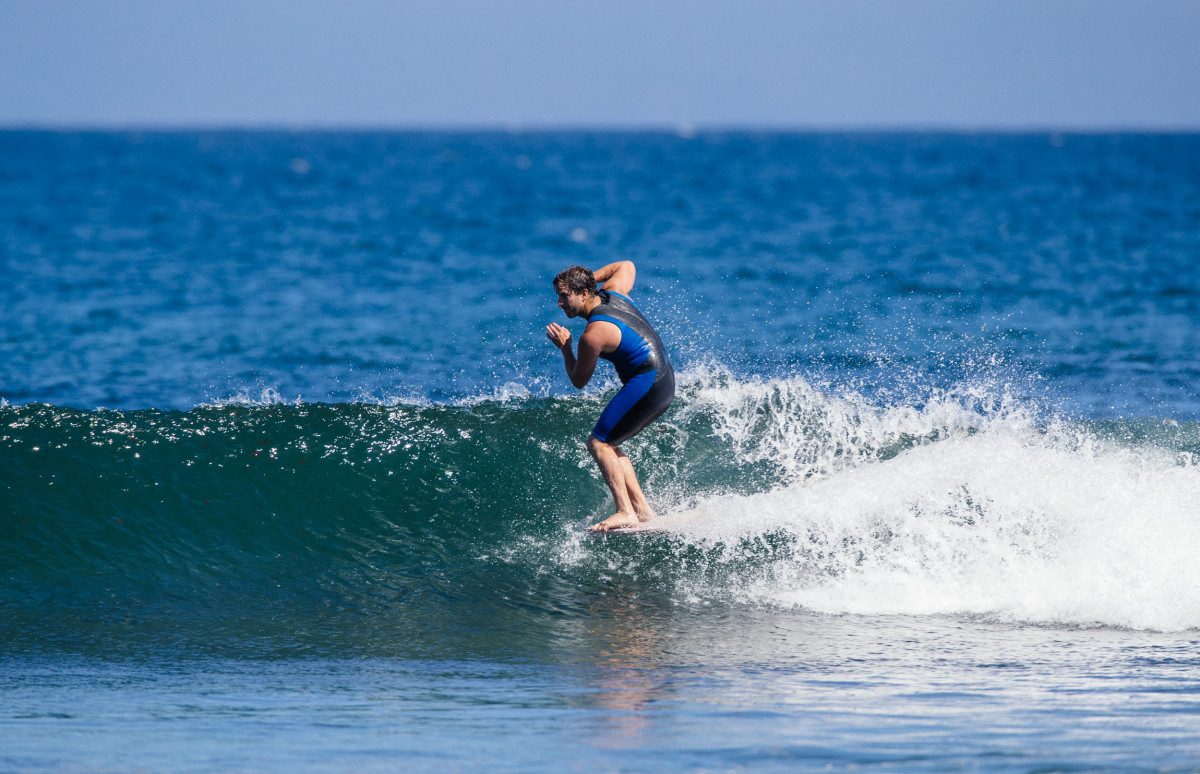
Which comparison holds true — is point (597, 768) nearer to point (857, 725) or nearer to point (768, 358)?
point (857, 725)

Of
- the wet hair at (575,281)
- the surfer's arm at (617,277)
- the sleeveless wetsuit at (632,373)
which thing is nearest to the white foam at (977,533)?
the sleeveless wetsuit at (632,373)

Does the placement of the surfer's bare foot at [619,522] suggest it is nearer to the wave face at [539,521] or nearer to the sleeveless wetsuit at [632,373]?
the wave face at [539,521]

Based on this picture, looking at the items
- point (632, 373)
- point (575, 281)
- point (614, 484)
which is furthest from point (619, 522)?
point (575, 281)

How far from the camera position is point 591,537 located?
8258 millimetres

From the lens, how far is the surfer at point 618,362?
23.9 feet

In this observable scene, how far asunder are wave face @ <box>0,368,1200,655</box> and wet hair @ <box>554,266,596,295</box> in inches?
69.5

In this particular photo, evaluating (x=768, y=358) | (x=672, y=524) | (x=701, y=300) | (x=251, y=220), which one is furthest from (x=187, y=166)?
(x=672, y=524)

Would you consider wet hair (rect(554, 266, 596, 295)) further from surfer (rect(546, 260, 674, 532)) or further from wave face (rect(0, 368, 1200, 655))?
wave face (rect(0, 368, 1200, 655))

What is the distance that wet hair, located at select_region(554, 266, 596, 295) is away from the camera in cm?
723

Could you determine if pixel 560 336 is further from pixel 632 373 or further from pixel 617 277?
pixel 617 277

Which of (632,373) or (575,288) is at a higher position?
(575,288)

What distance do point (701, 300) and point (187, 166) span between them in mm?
56806

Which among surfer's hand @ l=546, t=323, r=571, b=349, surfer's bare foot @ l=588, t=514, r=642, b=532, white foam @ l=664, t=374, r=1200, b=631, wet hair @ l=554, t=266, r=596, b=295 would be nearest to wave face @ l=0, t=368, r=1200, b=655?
white foam @ l=664, t=374, r=1200, b=631

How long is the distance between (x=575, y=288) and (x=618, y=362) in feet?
2.15
